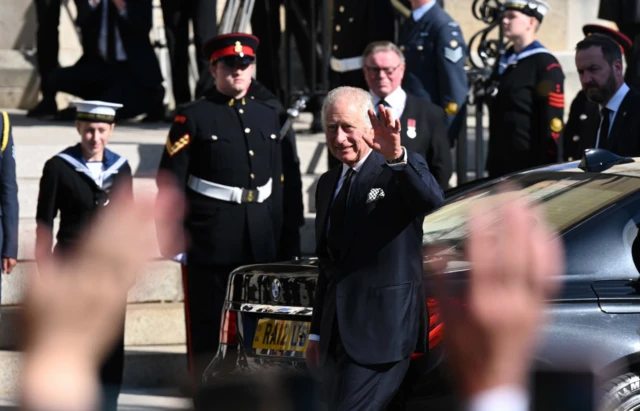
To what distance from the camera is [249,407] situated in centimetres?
512

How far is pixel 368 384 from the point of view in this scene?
4.46 meters

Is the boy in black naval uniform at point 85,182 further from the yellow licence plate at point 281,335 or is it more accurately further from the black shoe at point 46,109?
the black shoe at point 46,109

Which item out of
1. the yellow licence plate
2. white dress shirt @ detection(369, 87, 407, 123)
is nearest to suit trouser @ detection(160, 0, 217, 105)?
white dress shirt @ detection(369, 87, 407, 123)

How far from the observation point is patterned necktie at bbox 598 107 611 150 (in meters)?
6.67

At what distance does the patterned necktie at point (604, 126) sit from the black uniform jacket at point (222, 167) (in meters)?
1.64

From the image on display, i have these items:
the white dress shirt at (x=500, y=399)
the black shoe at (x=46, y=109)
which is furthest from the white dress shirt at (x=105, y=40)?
the white dress shirt at (x=500, y=399)

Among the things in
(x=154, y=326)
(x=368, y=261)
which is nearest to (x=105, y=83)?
(x=154, y=326)

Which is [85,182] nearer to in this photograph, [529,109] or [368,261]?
[368,261]

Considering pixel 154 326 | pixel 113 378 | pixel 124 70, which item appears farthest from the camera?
pixel 124 70

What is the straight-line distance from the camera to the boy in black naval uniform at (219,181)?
6621 millimetres

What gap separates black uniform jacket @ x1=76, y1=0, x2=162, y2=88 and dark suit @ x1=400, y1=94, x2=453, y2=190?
11.9 ft

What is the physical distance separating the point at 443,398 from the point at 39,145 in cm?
514

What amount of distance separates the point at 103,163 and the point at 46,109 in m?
4.85

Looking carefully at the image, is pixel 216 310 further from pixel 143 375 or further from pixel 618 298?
pixel 618 298
